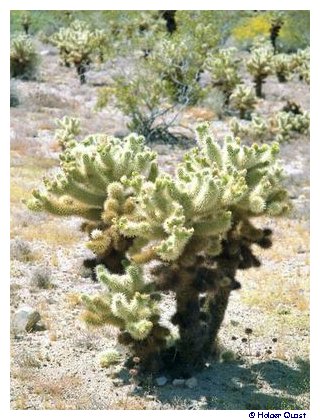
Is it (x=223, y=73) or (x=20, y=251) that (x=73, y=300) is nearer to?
(x=20, y=251)

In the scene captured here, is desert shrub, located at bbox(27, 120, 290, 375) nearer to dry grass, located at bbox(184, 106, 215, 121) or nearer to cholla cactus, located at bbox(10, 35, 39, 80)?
dry grass, located at bbox(184, 106, 215, 121)

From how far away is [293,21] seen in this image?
35500mm

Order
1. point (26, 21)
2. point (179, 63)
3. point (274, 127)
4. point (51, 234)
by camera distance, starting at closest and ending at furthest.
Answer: point (51, 234) → point (179, 63) → point (274, 127) → point (26, 21)

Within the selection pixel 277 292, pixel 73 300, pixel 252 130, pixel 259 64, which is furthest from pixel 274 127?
pixel 73 300

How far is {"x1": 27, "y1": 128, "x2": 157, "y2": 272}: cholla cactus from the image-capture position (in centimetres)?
620

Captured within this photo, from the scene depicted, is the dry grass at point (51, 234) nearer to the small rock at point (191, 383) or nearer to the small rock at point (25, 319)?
the small rock at point (25, 319)

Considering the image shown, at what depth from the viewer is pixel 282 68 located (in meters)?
29.0

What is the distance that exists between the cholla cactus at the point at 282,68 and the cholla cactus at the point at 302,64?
1.84 feet

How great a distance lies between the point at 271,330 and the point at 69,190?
10.7 ft

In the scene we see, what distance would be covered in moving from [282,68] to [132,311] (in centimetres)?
2482
